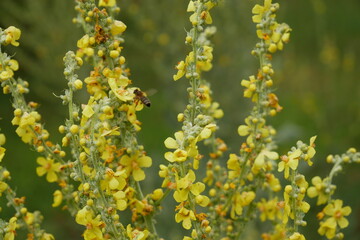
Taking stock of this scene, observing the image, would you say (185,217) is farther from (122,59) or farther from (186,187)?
(122,59)

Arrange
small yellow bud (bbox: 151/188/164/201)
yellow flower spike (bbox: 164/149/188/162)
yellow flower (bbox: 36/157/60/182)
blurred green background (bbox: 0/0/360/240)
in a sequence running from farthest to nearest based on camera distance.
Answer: blurred green background (bbox: 0/0/360/240) → yellow flower (bbox: 36/157/60/182) → small yellow bud (bbox: 151/188/164/201) → yellow flower spike (bbox: 164/149/188/162)

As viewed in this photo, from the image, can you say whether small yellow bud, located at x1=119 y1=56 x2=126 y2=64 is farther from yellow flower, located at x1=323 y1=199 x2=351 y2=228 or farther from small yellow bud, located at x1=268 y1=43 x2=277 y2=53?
yellow flower, located at x1=323 y1=199 x2=351 y2=228

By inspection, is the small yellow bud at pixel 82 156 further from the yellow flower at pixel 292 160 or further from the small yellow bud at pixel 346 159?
the small yellow bud at pixel 346 159

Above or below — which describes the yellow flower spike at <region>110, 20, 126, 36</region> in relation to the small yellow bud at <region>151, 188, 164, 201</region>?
above

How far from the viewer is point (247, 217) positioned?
77.6 inches

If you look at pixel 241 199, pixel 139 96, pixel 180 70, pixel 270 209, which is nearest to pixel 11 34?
pixel 139 96

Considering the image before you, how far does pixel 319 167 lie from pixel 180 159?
3.55 metres

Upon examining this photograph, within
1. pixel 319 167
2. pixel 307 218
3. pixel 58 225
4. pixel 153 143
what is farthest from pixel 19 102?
pixel 153 143

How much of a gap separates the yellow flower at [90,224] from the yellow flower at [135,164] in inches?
9.6

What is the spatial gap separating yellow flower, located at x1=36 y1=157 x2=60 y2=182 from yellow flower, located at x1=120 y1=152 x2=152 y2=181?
32cm

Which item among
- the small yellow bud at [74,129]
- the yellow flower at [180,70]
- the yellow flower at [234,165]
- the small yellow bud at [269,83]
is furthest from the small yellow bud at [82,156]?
the small yellow bud at [269,83]

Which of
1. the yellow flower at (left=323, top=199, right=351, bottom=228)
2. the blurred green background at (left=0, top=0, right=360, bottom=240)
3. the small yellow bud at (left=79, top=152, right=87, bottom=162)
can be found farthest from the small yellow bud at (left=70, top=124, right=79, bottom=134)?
the blurred green background at (left=0, top=0, right=360, bottom=240)

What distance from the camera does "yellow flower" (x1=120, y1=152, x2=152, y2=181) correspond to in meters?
1.75

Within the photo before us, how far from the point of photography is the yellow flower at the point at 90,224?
60.1 inches
